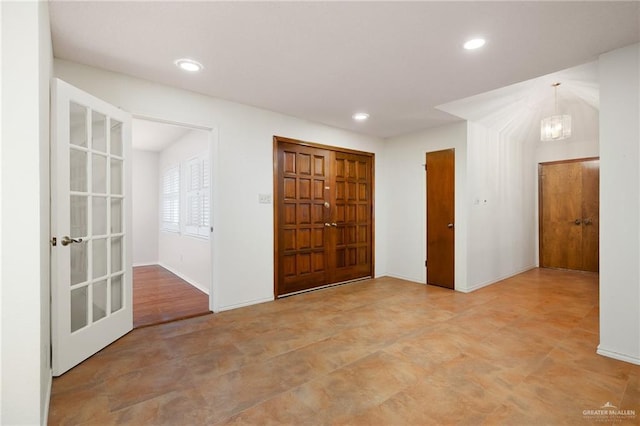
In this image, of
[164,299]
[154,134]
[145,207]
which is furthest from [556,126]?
[145,207]

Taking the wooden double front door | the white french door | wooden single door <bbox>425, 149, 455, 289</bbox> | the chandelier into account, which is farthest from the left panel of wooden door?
the chandelier

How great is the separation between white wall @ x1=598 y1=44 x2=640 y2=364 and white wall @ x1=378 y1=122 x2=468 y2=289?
1851 mm

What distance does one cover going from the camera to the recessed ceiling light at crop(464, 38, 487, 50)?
2.26m

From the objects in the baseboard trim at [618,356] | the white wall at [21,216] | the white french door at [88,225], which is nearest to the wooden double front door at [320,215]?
the white french door at [88,225]

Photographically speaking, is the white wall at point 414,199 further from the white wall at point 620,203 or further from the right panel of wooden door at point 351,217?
the white wall at point 620,203

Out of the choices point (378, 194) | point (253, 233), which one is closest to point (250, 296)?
point (253, 233)

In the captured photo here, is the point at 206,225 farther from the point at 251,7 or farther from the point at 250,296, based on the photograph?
the point at 251,7

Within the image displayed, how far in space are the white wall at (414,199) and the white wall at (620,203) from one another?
6.07 feet

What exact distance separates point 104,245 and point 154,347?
3.22ft

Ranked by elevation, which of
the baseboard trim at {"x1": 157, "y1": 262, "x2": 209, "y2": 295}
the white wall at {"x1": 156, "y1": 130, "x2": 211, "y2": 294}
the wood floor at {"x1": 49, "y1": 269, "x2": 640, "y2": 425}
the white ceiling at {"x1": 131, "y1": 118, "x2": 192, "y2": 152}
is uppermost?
the white ceiling at {"x1": 131, "y1": 118, "x2": 192, "y2": 152}

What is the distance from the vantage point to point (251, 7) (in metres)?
1.89

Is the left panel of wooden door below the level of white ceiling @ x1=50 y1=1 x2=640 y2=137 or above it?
below

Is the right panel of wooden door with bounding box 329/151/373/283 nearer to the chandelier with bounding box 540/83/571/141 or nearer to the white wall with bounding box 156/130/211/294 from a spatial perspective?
the white wall with bounding box 156/130/211/294

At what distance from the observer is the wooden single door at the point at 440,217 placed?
4.43 meters
